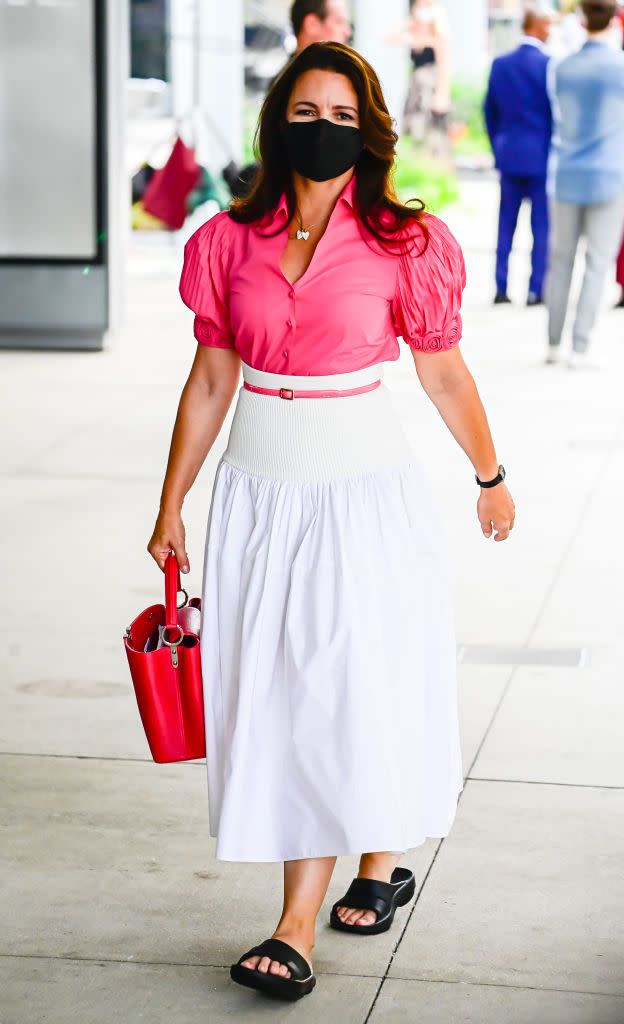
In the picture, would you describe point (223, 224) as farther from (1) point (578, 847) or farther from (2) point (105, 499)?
(2) point (105, 499)

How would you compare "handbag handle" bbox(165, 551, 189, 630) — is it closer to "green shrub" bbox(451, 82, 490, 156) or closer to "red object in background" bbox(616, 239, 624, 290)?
"red object in background" bbox(616, 239, 624, 290)

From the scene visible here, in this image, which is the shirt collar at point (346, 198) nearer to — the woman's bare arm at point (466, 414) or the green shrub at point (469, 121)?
the woman's bare arm at point (466, 414)

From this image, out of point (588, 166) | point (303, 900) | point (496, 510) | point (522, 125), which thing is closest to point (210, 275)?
point (496, 510)

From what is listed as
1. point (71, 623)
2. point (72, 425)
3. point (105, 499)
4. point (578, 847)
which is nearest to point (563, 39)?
point (72, 425)

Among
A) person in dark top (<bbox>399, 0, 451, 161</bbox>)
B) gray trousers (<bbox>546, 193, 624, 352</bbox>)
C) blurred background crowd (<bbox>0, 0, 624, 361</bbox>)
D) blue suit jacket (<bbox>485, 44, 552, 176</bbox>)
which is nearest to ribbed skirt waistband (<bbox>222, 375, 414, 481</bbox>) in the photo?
blurred background crowd (<bbox>0, 0, 624, 361</bbox>)

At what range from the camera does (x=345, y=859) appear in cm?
390

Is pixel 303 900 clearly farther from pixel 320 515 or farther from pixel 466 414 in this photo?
pixel 466 414

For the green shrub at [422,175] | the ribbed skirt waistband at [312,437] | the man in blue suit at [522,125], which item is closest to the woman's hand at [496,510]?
the ribbed skirt waistband at [312,437]

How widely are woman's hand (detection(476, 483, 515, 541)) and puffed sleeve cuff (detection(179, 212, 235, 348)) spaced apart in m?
0.60

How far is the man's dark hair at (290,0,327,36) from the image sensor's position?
10.1m

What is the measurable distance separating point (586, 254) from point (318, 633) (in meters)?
8.38

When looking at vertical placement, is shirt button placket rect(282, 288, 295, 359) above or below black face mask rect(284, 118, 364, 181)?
below

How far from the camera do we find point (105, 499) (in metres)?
7.60

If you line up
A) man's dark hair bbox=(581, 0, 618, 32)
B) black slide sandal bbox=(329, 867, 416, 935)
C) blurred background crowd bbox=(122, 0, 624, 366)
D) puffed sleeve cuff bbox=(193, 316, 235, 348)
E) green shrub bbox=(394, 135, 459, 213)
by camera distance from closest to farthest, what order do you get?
puffed sleeve cuff bbox=(193, 316, 235, 348), black slide sandal bbox=(329, 867, 416, 935), man's dark hair bbox=(581, 0, 618, 32), blurred background crowd bbox=(122, 0, 624, 366), green shrub bbox=(394, 135, 459, 213)
